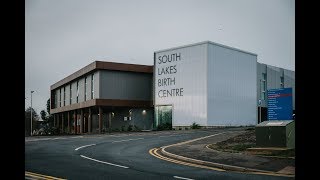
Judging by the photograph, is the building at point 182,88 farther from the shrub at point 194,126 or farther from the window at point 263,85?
the shrub at point 194,126

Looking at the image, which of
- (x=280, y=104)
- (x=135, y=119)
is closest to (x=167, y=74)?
(x=135, y=119)

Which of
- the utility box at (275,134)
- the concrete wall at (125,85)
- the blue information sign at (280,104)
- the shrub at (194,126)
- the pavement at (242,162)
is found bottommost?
the shrub at (194,126)

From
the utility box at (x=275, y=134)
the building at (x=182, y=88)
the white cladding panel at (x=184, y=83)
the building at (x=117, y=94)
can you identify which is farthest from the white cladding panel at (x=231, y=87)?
the utility box at (x=275, y=134)

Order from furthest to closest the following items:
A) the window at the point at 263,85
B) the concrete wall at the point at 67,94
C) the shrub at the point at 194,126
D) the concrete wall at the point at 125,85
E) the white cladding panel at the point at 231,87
Result: the concrete wall at the point at 67,94
the window at the point at 263,85
the concrete wall at the point at 125,85
the white cladding panel at the point at 231,87
the shrub at the point at 194,126

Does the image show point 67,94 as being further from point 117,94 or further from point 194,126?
point 194,126

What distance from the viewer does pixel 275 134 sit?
55.2ft

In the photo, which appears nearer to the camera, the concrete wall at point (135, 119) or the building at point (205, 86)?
the building at point (205, 86)

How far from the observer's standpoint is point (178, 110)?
48188mm

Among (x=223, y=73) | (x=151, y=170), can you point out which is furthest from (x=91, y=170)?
(x=223, y=73)

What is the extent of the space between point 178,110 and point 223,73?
7446 mm

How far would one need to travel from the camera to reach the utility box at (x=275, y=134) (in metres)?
16.5

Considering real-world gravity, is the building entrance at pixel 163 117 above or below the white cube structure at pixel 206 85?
below

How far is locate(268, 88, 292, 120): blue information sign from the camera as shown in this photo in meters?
16.7

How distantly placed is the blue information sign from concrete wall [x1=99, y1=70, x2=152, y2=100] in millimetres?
35483
